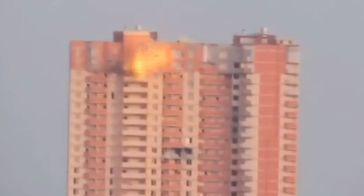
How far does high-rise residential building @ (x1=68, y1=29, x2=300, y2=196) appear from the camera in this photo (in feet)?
15.8

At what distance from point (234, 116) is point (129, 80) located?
770 mm

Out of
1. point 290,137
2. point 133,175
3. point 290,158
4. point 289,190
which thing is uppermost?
point 290,137

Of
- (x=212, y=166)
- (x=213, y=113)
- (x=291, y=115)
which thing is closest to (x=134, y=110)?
(x=213, y=113)

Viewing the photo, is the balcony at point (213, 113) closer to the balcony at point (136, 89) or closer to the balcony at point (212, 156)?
the balcony at point (212, 156)

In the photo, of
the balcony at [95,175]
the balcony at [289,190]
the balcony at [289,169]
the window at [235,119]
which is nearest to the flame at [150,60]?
the window at [235,119]

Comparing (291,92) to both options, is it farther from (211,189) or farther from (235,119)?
(211,189)

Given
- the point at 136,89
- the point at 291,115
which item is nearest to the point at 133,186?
the point at 136,89

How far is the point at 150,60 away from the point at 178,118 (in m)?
0.44

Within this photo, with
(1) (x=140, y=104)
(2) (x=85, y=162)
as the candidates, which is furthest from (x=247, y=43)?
(2) (x=85, y=162)

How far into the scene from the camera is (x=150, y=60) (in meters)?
4.80

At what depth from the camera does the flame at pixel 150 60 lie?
4.80 metres

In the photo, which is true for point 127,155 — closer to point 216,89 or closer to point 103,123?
point 103,123

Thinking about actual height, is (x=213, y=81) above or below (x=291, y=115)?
above

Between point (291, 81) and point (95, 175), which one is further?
point (291, 81)
